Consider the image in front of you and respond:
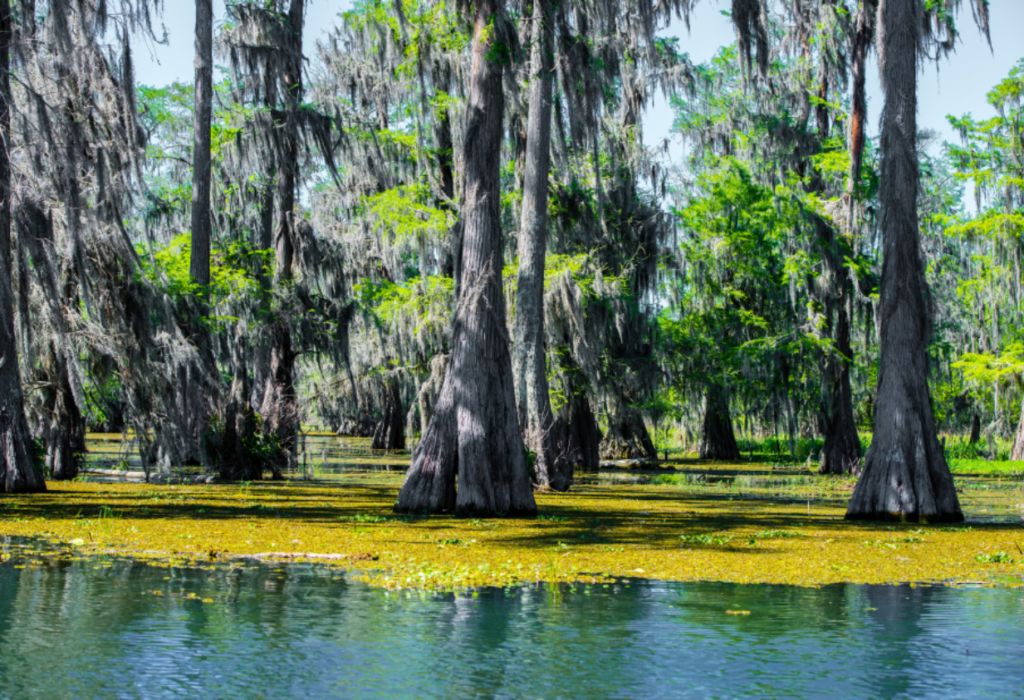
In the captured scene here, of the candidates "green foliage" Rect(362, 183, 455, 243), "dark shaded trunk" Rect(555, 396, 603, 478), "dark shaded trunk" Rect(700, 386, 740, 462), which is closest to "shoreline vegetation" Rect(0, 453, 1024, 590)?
"dark shaded trunk" Rect(555, 396, 603, 478)

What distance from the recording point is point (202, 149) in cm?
2034

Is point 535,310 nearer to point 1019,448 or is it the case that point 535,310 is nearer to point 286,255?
point 286,255

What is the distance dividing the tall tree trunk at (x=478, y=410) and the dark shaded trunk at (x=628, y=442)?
48.9 ft

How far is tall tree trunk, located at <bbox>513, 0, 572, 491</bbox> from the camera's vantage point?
17719 millimetres

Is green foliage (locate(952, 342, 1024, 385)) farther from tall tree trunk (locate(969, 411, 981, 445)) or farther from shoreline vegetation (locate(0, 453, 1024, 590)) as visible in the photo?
tall tree trunk (locate(969, 411, 981, 445))

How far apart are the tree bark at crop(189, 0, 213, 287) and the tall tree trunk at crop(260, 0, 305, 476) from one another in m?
1.53

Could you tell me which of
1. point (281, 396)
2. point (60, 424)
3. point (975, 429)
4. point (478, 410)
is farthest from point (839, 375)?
point (975, 429)

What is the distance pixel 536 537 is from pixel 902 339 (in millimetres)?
5835

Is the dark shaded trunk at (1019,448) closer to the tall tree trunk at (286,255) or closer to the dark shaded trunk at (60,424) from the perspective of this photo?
the tall tree trunk at (286,255)

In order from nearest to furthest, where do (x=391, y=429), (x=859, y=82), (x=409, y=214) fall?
(x=859, y=82), (x=409, y=214), (x=391, y=429)

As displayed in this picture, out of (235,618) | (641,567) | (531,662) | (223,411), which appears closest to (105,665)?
(235,618)

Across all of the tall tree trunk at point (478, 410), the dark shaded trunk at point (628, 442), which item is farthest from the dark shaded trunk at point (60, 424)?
the dark shaded trunk at point (628, 442)

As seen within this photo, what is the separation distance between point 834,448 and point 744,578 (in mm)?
18670

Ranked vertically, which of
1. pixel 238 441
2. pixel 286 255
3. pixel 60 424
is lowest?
pixel 238 441
